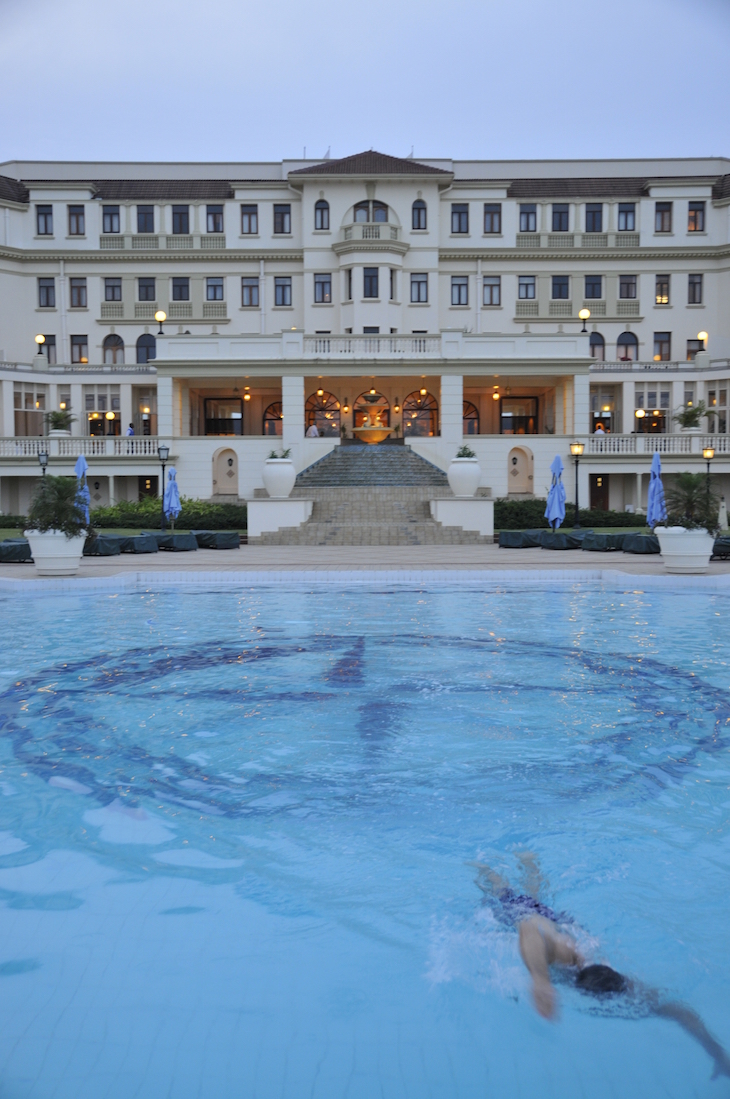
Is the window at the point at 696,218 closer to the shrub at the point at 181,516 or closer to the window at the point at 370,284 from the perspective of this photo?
the window at the point at 370,284

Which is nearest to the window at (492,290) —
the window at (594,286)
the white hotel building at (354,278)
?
the white hotel building at (354,278)

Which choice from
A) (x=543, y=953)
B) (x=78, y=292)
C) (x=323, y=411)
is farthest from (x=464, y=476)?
(x=78, y=292)

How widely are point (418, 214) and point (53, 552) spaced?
33832 millimetres

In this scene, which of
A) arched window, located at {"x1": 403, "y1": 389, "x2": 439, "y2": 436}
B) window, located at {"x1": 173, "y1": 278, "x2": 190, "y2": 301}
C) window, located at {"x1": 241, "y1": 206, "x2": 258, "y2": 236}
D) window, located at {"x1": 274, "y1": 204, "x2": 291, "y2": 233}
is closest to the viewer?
arched window, located at {"x1": 403, "y1": 389, "x2": 439, "y2": 436}

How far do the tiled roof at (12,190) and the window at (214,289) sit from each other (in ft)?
35.1

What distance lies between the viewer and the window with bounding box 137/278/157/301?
149ft

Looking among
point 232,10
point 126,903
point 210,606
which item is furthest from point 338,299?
point 126,903

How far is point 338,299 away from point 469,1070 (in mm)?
43089

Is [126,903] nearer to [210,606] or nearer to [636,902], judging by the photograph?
[636,902]

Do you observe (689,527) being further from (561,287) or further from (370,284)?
(561,287)

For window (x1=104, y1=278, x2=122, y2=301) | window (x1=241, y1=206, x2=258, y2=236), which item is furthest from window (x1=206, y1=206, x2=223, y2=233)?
window (x1=104, y1=278, x2=122, y2=301)

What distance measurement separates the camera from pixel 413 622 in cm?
1266

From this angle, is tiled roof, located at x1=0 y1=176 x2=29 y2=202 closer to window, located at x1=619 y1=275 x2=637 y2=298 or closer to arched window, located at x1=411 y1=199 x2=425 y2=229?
arched window, located at x1=411 y1=199 x2=425 y2=229

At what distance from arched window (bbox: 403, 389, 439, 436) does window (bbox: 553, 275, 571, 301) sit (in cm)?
941
